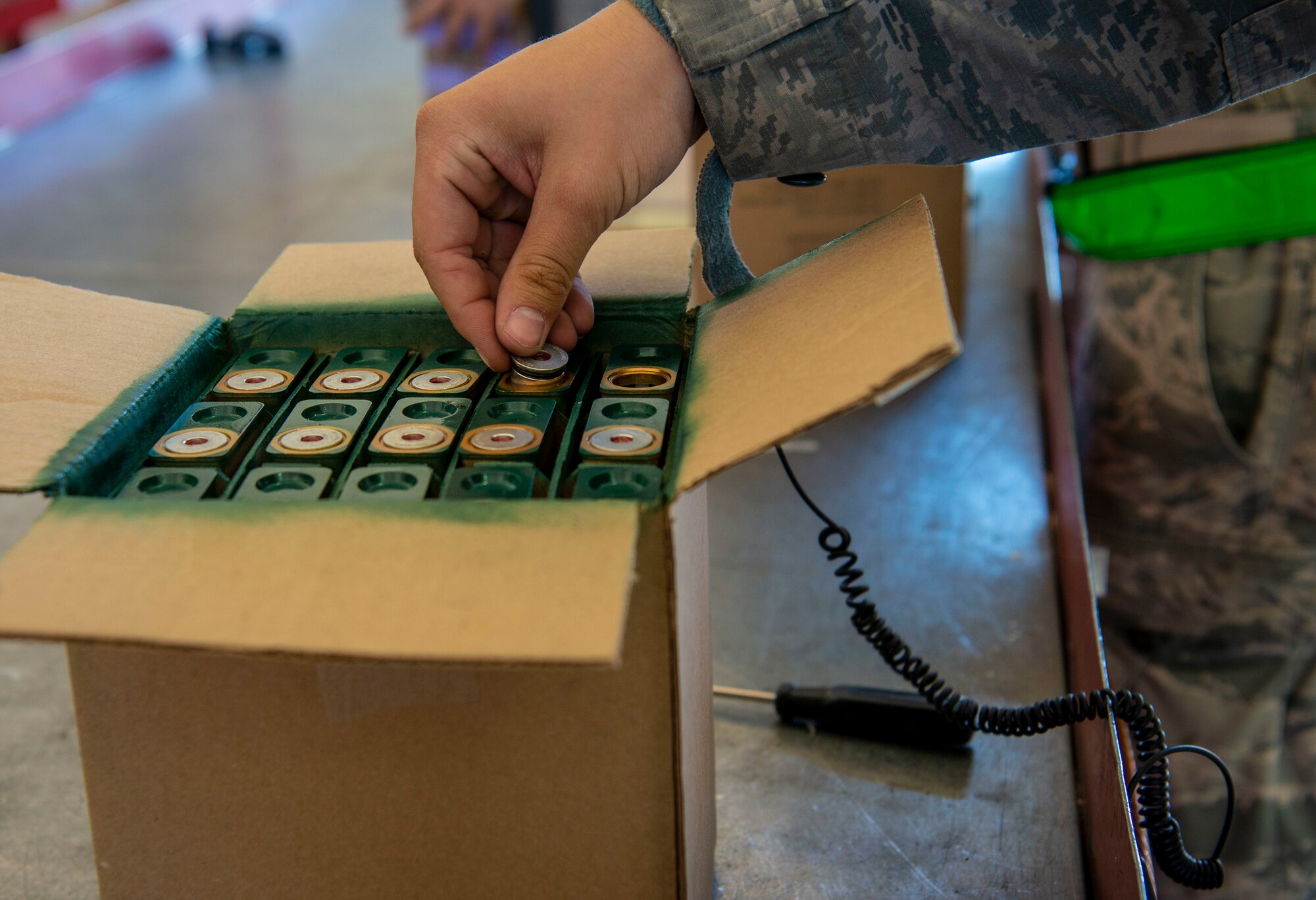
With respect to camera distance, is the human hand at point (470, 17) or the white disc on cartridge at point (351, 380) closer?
the white disc on cartridge at point (351, 380)

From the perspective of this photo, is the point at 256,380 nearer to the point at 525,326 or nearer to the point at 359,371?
the point at 359,371

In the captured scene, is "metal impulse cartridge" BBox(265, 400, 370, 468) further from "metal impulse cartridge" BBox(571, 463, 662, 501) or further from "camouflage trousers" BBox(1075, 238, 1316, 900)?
"camouflage trousers" BBox(1075, 238, 1316, 900)

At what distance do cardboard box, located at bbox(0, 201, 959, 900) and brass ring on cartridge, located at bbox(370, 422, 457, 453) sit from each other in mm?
105

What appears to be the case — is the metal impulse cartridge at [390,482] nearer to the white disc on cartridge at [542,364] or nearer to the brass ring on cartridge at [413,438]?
the brass ring on cartridge at [413,438]

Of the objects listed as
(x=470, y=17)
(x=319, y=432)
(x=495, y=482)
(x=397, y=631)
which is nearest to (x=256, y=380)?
(x=319, y=432)

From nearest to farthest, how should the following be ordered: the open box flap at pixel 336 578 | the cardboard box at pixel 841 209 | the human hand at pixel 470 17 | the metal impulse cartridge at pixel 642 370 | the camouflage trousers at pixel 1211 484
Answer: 1. the open box flap at pixel 336 578
2. the metal impulse cartridge at pixel 642 370
3. the camouflage trousers at pixel 1211 484
4. the cardboard box at pixel 841 209
5. the human hand at pixel 470 17

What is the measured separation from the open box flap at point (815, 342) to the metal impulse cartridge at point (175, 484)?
264 mm

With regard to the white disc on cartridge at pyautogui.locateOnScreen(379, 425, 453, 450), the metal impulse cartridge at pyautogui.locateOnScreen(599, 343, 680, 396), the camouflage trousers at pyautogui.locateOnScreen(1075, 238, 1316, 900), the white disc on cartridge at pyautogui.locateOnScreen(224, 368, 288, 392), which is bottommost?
the camouflage trousers at pyautogui.locateOnScreen(1075, 238, 1316, 900)

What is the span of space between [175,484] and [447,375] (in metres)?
0.19

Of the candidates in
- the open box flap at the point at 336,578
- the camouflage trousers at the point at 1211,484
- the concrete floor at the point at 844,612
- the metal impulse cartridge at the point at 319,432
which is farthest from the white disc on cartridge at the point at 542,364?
the camouflage trousers at the point at 1211,484

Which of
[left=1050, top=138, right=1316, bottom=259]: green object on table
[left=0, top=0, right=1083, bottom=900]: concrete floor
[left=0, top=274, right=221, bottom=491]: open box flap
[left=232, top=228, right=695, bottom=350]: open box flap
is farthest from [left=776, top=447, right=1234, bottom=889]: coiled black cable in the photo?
[left=1050, top=138, right=1316, bottom=259]: green object on table

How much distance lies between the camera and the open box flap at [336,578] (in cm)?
44

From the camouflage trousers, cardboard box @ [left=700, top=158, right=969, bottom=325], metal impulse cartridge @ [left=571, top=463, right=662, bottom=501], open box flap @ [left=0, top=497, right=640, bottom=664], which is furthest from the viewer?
cardboard box @ [left=700, top=158, right=969, bottom=325]

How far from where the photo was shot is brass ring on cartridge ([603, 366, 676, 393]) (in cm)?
70
